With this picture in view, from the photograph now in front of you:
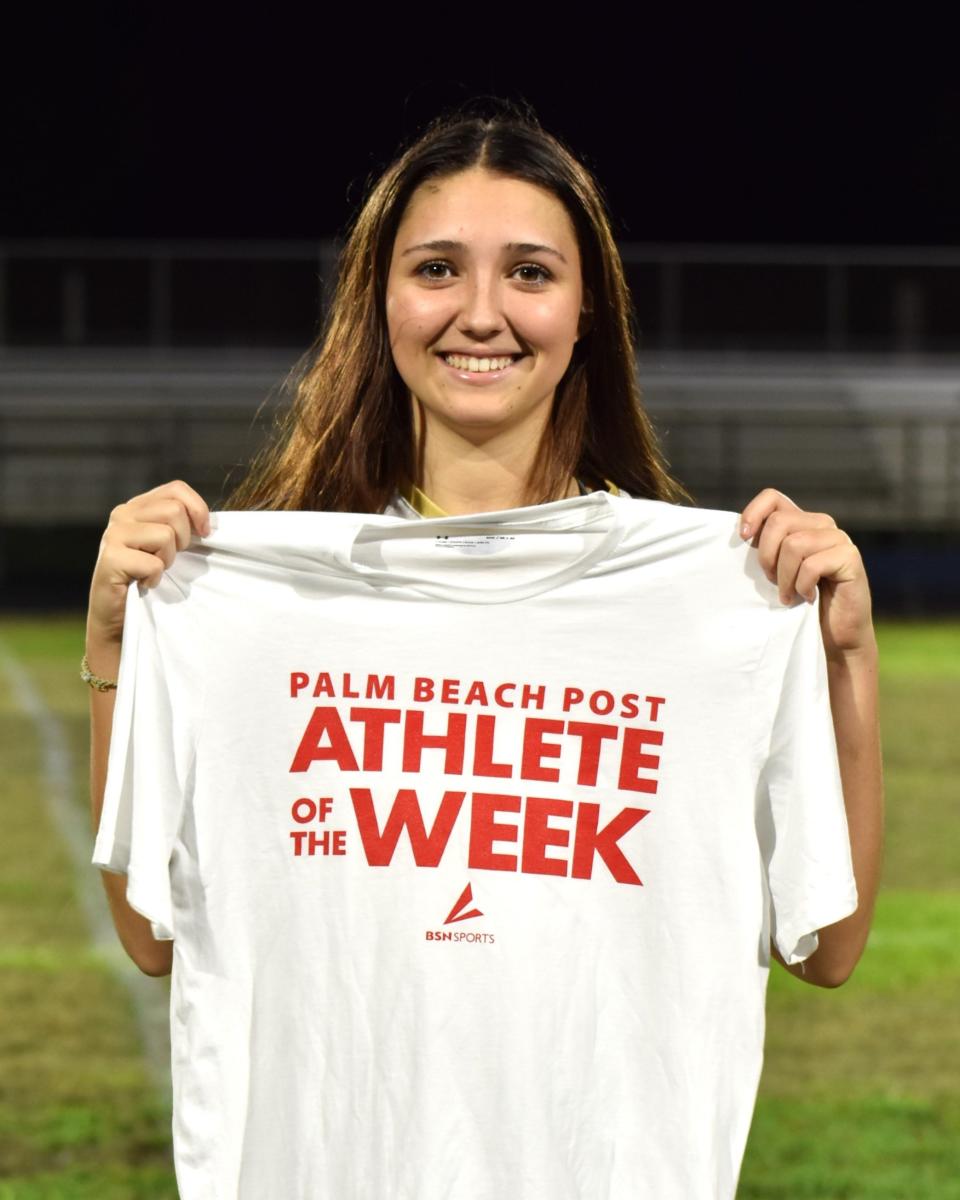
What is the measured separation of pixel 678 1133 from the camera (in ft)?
6.25

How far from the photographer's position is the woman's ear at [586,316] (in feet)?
6.75

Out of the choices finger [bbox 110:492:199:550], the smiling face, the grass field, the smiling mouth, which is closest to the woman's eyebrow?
the smiling face

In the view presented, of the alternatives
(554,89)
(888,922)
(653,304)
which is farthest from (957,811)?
(554,89)

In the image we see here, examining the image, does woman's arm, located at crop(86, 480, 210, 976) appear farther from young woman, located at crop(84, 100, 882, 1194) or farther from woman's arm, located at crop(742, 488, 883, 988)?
woman's arm, located at crop(742, 488, 883, 988)

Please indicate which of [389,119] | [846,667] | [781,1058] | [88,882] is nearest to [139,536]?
[846,667]

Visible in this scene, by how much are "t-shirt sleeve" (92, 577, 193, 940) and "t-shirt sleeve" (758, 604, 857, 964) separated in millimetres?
587

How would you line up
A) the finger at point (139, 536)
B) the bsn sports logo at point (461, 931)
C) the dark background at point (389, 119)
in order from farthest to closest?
the dark background at point (389, 119) → the finger at point (139, 536) → the bsn sports logo at point (461, 931)

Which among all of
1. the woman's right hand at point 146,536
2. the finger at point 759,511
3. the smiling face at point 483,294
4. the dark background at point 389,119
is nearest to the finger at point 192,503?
the woman's right hand at point 146,536

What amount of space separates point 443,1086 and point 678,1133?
23 cm

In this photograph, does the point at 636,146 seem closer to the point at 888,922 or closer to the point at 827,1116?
the point at 888,922

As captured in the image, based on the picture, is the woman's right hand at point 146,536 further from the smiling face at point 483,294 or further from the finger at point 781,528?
the finger at point 781,528

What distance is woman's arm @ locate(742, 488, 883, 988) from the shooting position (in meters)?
1.97

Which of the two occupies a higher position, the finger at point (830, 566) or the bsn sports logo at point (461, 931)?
the finger at point (830, 566)

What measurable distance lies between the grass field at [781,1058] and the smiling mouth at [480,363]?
8.19ft
